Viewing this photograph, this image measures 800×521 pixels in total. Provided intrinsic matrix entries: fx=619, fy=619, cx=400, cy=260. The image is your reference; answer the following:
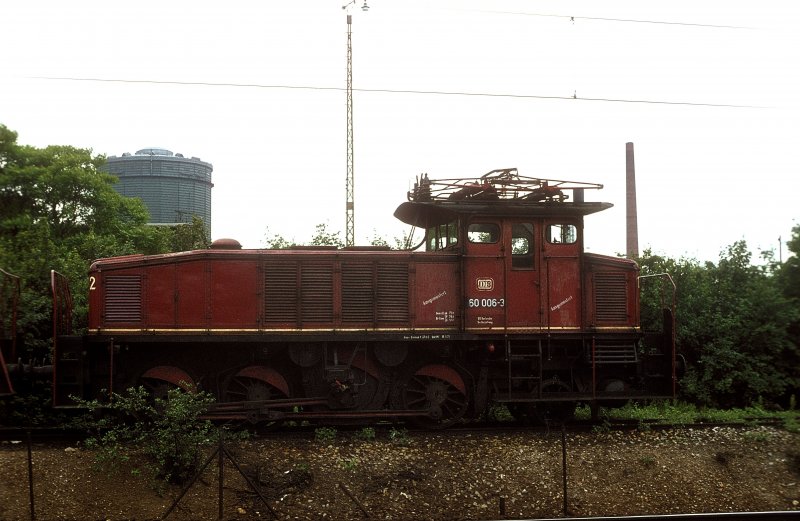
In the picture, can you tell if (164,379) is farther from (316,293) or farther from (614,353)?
(614,353)

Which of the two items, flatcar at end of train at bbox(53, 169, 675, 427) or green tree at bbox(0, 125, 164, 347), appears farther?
green tree at bbox(0, 125, 164, 347)

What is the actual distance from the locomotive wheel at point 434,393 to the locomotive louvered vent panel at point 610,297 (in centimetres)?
295

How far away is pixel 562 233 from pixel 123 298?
790 cm

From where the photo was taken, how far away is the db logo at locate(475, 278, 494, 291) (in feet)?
36.6

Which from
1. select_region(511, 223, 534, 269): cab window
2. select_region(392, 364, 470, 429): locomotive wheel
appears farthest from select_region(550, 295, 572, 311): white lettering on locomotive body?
select_region(392, 364, 470, 429): locomotive wheel

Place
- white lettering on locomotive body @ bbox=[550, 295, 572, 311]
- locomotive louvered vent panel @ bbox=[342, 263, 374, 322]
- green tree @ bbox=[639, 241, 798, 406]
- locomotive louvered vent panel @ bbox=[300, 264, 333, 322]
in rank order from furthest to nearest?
green tree @ bbox=[639, 241, 798, 406] → white lettering on locomotive body @ bbox=[550, 295, 572, 311] → locomotive louvered vent panel @ bbox=[342, 263, 374, 322] → locomotive louvered vent panel @ bbox=[300, 264, 333, 322]

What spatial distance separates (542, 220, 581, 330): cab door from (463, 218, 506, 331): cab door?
84 centimetres

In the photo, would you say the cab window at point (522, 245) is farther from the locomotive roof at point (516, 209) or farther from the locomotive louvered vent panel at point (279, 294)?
the locomotive louvered vent panel at point (279, 294)

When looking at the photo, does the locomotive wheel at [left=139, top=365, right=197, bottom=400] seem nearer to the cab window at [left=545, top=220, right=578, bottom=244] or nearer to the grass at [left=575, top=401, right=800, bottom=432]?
the cab window at [left=545, top=220, right=578, bottom=244]

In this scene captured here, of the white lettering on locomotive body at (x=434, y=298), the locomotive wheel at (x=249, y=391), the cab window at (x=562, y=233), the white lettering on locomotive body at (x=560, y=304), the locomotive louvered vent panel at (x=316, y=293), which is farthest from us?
the cab window at (x=562, y=233)

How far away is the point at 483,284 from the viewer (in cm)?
1116

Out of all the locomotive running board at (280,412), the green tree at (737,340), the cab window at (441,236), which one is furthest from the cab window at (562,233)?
the green tree at (737,340)

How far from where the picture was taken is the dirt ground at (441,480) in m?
8.19

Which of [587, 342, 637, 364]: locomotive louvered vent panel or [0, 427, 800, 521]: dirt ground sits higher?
[587, 342, 637, 364]: locomotive louvered vent panel
